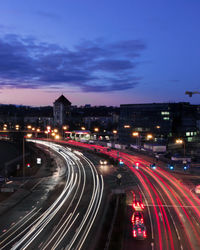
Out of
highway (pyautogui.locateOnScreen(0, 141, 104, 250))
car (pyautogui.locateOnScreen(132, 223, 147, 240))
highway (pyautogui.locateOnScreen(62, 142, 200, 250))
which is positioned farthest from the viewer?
car (pyautogui.locateOnScreen(132, 223, 147, 240))

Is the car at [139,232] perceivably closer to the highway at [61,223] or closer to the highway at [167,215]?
the highway at [167,215]

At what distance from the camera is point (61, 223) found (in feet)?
93.6

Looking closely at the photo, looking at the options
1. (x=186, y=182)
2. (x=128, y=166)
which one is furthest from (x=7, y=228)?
(x=128, y=166)

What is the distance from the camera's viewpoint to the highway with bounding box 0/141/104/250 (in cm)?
2373

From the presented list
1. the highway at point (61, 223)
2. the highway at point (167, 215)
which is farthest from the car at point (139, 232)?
the highway at point (61, 223)

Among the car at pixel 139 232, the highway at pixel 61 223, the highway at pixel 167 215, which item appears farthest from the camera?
the car at pixel 139 232

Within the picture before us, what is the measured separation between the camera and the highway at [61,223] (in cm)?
2373

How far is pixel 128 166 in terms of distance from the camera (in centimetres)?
6500

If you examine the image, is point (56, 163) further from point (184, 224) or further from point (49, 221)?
point (184, 224)

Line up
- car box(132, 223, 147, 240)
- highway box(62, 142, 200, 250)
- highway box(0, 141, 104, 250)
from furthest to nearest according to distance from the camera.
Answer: car box(132, 223, 147, 240) → highway box(62, 142, 200, 250) → highway box(0, 141, 104, 250)

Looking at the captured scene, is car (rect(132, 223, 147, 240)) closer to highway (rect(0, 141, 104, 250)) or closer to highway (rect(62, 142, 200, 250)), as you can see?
highway (rect(62, 142, 200, 250))

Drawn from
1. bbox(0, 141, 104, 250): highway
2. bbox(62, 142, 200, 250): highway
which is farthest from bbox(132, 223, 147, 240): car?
bbox(0, 141, 104, 250): highway

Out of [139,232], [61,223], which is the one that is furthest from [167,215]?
[61,223]

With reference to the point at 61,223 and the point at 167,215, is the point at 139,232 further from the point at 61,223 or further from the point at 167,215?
the point at 61,223
